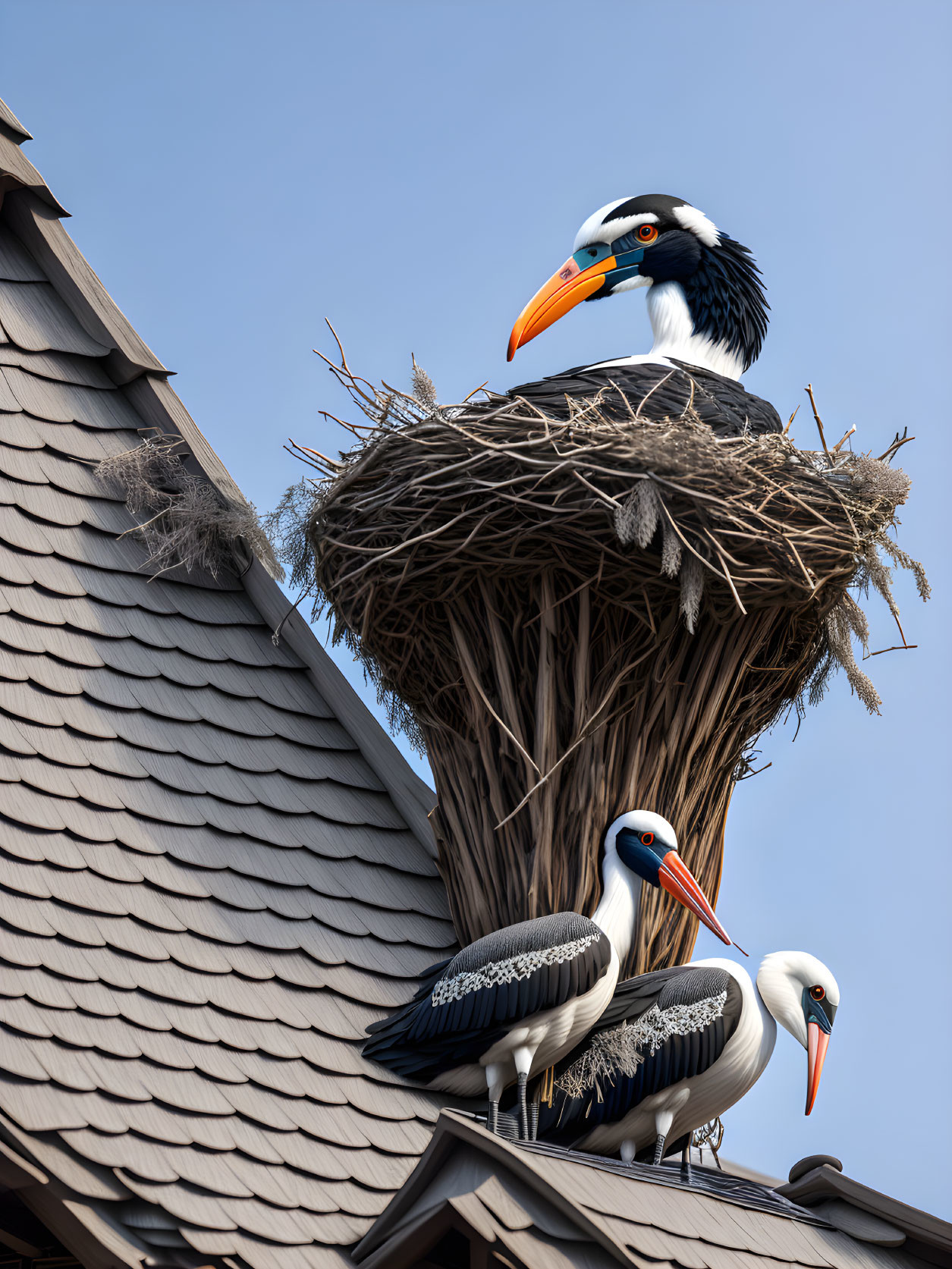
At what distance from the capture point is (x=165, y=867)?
3.54m

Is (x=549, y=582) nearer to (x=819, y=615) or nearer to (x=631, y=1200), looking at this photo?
(x=819, y=615)

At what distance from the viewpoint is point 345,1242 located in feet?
9.93

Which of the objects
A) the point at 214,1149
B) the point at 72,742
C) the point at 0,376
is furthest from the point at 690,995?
the point at 0,376

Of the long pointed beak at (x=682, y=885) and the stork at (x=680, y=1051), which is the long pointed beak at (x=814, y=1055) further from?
the long pointed beak at (x=682, y=885)

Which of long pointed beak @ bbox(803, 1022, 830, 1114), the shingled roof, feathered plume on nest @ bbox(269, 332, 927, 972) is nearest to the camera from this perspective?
the shingled roof

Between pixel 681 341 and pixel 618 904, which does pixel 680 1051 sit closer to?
pixel 618 904

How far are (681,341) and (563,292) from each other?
1.37 ft

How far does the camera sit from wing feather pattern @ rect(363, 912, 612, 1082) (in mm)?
3217

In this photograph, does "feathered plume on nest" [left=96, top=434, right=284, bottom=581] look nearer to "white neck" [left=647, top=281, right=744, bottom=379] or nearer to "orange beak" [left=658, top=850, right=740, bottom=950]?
"white neck" [left=647, top=281, right=744, bottom=379]

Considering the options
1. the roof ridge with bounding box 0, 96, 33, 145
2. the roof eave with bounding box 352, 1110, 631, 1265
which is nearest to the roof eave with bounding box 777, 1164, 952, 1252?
the roof eave with bounding box 352, 1110, 631, 1265

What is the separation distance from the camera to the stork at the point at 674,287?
4.29 m

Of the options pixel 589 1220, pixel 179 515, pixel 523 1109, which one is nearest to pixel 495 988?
pixel 523 1109

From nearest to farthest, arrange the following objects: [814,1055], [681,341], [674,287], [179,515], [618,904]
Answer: [814,1055] → [618,904] → [179,515] → [681,341] → [674,287]

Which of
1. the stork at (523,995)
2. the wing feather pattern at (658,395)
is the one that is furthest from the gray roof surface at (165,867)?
the wing feather pattern at (658,395)
